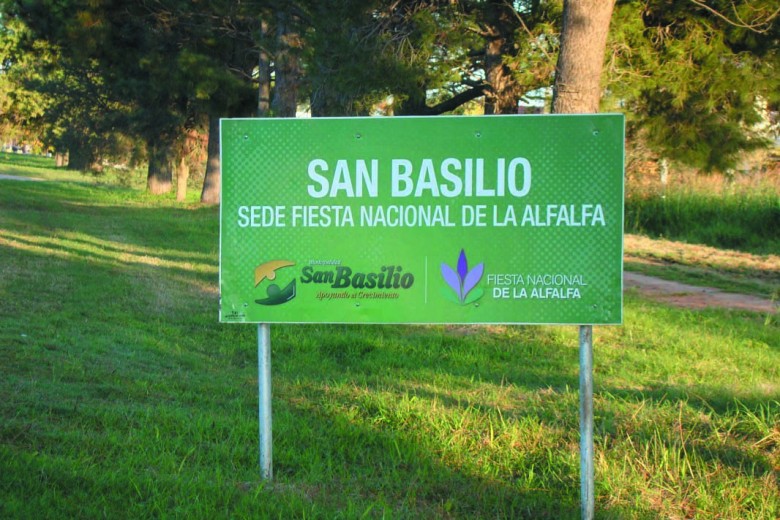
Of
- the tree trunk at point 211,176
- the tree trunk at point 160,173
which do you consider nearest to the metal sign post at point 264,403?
the tree trunk at point 211,176

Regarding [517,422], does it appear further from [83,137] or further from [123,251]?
[83,137]


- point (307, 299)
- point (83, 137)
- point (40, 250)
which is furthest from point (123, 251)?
point (83, 137)

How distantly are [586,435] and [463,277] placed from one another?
84 centimetres

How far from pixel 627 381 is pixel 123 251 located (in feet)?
34.2

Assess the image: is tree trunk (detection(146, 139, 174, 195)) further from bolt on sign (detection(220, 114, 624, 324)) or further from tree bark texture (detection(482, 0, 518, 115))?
bolt on sign (detection(220, 114, 624, 324))

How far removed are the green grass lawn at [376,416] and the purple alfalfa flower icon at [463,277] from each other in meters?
0.92

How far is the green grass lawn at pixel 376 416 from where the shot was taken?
431 centimetres

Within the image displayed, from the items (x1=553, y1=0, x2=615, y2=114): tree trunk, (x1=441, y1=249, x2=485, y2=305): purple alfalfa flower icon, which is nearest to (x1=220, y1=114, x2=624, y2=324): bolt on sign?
(x1=441, y1=249, x2=485, y2=305): purple alfalfa flower icon

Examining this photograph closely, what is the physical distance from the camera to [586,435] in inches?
165

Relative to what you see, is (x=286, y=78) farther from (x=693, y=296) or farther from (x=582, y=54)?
(x=582, y=54)

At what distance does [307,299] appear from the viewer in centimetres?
439

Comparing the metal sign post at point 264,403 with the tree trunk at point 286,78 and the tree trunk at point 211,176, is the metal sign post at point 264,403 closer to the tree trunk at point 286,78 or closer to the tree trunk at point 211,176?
the tree trunk at point 286,78

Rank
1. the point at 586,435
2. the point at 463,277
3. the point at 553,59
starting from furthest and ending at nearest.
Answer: the point at 553,59 < the point at 463,277 < the point at 586,435

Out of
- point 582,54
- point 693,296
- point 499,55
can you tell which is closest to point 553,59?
point 499,55
